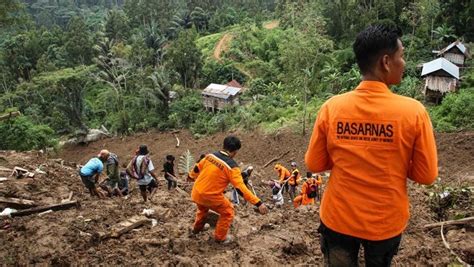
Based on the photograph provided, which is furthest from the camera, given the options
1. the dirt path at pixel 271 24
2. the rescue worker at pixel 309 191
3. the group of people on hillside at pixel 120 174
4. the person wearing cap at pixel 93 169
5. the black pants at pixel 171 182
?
the dirt path at pixel 271 24

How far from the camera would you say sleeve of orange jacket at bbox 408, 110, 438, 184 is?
214cm

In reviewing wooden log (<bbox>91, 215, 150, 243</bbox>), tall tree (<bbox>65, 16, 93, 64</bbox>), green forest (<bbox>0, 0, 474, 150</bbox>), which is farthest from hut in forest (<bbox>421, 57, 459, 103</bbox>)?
tall tree (<bbox>65, 16, 93, 64</bbox>)

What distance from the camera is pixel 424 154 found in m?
2.16

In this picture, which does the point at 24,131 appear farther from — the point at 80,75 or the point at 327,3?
the point at 327,3

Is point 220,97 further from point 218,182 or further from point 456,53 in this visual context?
point 218,182

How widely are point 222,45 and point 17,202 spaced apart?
33620 millimetres

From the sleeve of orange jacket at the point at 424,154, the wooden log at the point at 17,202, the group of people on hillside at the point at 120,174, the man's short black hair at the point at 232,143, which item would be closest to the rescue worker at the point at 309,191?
the group of people on hillside at the point at 120,174

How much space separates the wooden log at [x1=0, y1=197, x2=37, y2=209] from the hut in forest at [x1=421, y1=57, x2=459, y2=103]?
1550 cm

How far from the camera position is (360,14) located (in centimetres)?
2547

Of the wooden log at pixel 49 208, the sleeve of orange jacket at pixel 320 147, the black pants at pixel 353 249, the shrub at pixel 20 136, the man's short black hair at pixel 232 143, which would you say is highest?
the sleeve of orange jacket at pixel 320 147

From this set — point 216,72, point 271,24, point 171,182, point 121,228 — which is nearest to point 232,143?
point 121,228

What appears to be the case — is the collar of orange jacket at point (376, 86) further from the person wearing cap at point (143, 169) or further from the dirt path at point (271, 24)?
the dirt path at point (271, 24)

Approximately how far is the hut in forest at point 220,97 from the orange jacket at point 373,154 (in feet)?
78.2

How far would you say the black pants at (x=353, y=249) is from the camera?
238 centimetres
